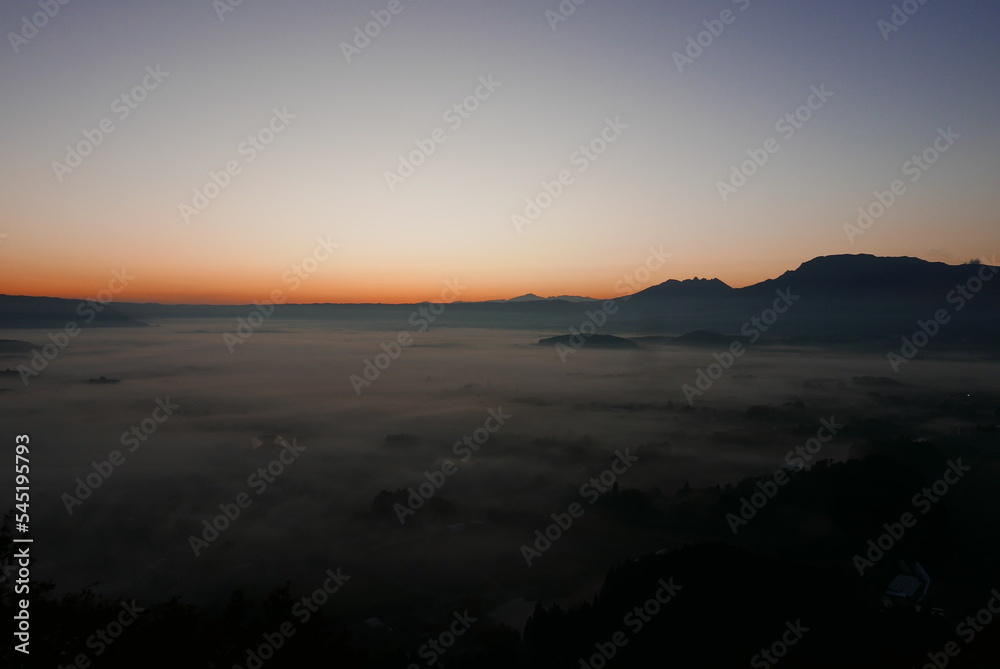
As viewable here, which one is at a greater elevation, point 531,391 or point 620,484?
point 531,391

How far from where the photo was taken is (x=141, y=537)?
67188 millimetres

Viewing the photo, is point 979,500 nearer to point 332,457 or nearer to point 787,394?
point 787,394

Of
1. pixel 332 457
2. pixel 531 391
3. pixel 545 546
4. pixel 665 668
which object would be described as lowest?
pixel 665 668

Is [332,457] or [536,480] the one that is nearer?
[536,480]

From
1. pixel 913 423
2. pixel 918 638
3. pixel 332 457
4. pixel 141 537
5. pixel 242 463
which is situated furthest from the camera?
pixel 913 423

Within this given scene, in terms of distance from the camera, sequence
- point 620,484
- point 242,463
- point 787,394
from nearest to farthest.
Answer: point 620,484 → point 242,463 → point 787,394

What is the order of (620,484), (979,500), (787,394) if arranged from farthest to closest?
(787,394), (620,484), (979,500)

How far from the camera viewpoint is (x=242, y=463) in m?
99.4

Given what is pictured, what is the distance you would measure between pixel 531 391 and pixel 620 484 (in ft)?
302

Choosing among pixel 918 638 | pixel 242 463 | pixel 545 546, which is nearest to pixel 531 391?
pixel 242 463

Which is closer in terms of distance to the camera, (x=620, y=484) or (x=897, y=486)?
(x=897, y=486)

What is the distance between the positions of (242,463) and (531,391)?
102 m

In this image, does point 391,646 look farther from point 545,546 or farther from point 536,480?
point 536,480

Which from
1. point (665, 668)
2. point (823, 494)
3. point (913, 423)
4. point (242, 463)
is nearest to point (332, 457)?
point (242, 463)
